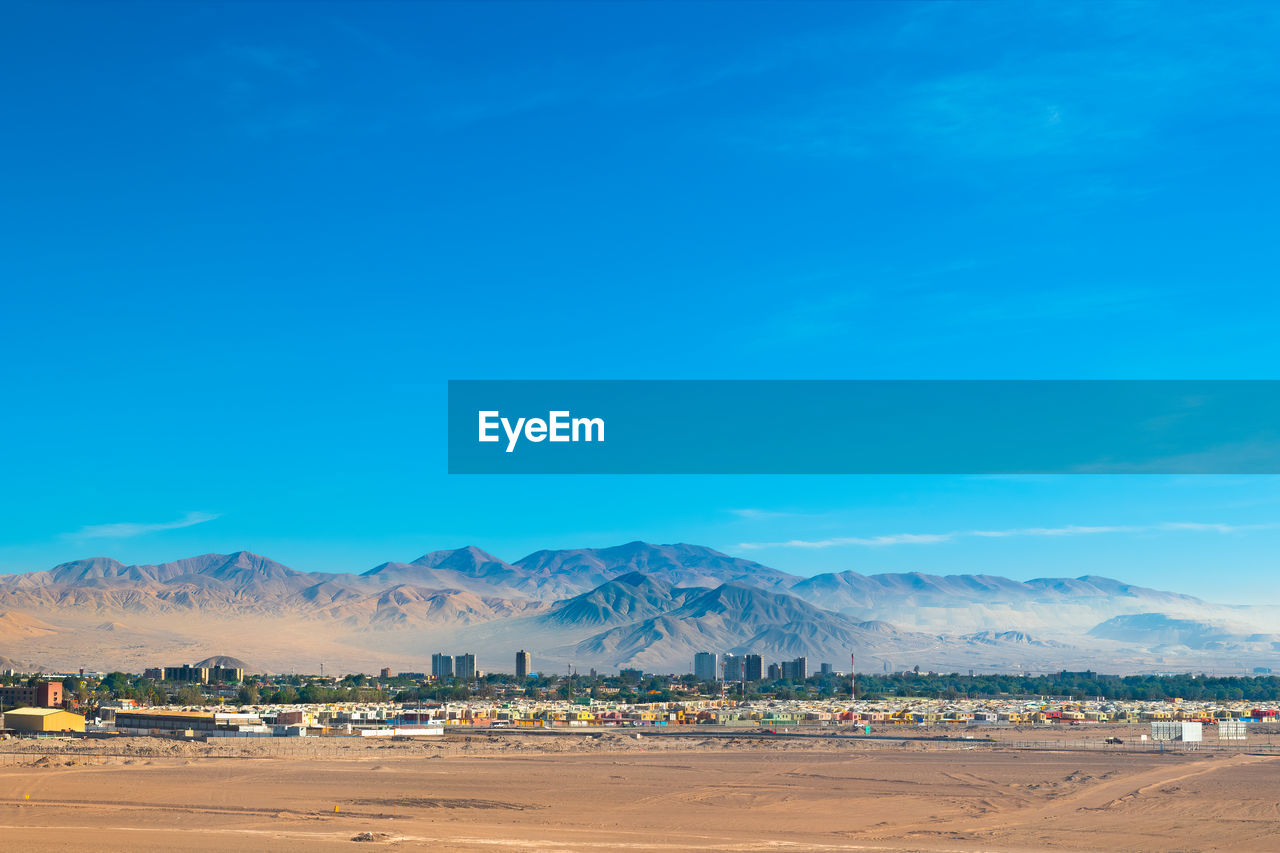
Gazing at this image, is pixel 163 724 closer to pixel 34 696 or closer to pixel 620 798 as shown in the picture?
pixel 34 696

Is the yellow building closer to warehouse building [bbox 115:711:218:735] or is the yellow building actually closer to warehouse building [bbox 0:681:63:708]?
warehouse building [bbox 115:711:218:735]

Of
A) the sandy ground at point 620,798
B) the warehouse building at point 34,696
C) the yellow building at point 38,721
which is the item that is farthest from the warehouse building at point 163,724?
the warehouse building at point 34,696

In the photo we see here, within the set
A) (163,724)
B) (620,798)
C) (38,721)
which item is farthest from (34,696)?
(620,798)

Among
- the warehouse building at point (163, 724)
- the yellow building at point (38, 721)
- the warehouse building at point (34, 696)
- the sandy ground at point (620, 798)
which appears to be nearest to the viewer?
the sandy ground at point (620, 798)

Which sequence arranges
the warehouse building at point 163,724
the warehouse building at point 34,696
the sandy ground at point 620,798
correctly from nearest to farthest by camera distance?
the sandy ground at point 620,798 < the warehouse building at point 163,724 < the warehouse building at point 34,696

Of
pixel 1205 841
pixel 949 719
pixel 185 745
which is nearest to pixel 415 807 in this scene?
pixel 1205 841

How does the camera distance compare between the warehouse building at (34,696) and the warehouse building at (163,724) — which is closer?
the warehouse building at (163,724)

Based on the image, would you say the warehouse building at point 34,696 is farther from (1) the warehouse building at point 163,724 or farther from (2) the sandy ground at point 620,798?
(2) the sandy ground at point 620,798

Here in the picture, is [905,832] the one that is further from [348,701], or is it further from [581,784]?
[348,701]

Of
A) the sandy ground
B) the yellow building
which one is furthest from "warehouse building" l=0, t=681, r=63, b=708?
the sandy ground
